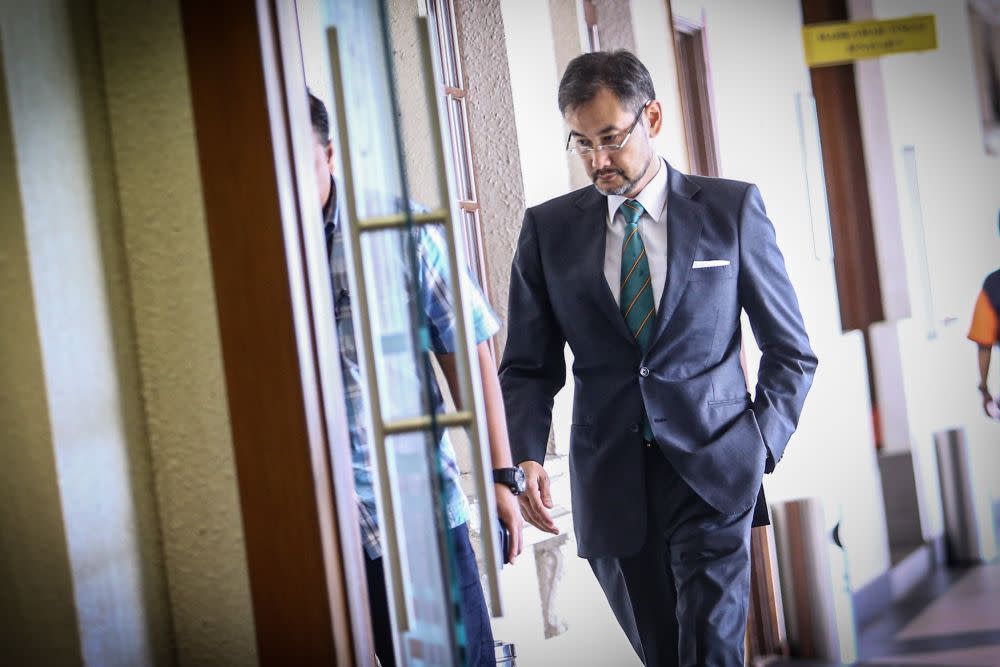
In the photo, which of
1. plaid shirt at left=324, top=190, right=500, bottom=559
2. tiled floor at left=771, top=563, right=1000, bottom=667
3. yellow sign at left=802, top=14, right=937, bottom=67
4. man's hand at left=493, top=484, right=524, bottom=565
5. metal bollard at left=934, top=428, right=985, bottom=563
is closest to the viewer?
plaid shirt at left=324, top=190, right=500, bottom=559

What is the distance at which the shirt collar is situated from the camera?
1.96 m

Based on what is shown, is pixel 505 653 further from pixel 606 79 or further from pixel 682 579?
pixel 606 79

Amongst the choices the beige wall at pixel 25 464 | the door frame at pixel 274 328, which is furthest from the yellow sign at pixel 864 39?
the beige wall at pixel 25 464

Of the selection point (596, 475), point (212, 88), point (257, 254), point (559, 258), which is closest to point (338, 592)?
point (257, 254)

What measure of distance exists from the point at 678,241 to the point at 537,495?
542mm

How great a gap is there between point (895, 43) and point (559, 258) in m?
1.56

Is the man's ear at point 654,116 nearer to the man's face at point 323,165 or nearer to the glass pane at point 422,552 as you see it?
the man's face at point 323,165

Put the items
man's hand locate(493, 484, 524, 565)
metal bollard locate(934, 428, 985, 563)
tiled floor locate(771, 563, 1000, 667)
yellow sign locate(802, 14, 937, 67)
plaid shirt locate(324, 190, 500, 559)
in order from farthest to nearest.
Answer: metal bollard locate(934, 428, 985, 563) < tiled floor locate(771, 563, 1000, 667) < yellow sign locate(802, 14, 937, 67) < man's hand locate(493, 484, 524, 565) < plaid shirt locate(324, 190, 500, 559)

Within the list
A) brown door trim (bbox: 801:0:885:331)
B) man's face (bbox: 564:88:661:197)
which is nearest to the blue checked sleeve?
man's face (bbox: 564:88:661:197)

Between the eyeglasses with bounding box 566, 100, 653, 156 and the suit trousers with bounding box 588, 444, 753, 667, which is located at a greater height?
the eyeglasses with bounding box 566, 100, 653, 156

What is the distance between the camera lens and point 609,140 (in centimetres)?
192

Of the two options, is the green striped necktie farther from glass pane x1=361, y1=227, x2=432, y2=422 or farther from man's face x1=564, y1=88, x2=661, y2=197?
glass pane x1=361, y1=227, x2=432, y2=422

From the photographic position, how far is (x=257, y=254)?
3.71 ft

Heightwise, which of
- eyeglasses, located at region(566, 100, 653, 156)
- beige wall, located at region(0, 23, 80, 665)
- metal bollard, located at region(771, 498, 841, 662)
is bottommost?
metal bollard, located at region(771, 498, 841, 662)
